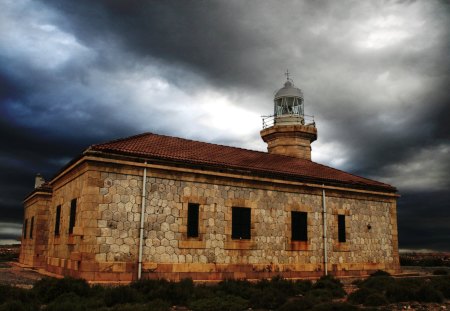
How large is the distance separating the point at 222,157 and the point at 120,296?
8316 millimetres

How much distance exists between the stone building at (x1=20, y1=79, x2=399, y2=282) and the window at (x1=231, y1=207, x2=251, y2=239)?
4 centimetres

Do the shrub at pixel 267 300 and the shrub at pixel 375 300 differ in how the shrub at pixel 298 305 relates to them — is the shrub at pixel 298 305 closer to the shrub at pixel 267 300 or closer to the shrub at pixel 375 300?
the shrub at pixel 267 300

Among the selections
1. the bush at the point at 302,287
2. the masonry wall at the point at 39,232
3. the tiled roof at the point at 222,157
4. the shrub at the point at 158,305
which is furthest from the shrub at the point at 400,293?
the masonry wall at the point at 39,232

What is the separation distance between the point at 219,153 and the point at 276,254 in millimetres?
5081

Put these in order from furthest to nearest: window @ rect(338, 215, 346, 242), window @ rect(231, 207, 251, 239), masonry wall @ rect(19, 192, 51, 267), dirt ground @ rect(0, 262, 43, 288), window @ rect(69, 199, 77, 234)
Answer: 1. masonry wall @ rect(19, 192, 51, 267)
2. window @ rect(338, 215, 346, 242)
3. window @ rect(231, 207, 251, 239)
4. window @ rect(69, 199, 77, 234)
5. dirt ground @ rect(0, 262, 43, 288)

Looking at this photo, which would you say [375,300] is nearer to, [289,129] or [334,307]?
[334,307]

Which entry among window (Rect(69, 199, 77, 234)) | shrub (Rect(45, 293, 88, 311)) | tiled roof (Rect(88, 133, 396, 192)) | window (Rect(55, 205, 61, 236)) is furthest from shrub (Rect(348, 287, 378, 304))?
window (Rect(55, 205, 61, 236))

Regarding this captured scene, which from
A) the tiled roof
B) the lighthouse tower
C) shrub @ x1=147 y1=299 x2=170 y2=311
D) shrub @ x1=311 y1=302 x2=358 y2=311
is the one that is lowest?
shrub @ x1=147 y1=299 x2=170 y2=311

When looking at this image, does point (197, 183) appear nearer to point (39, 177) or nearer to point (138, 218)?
point (138, 218)

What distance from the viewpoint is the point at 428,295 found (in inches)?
496

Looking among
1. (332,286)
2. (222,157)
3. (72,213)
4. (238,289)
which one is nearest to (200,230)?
(238,289)

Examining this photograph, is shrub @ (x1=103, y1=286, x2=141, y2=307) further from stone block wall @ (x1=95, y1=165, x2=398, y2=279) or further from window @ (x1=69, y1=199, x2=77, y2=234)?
window @ (x1=69, y1=199, x2=77, y2=234)

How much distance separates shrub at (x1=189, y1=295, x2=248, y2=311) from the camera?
34.0 ft

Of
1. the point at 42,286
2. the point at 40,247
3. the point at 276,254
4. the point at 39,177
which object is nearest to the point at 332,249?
the point at 276,254
